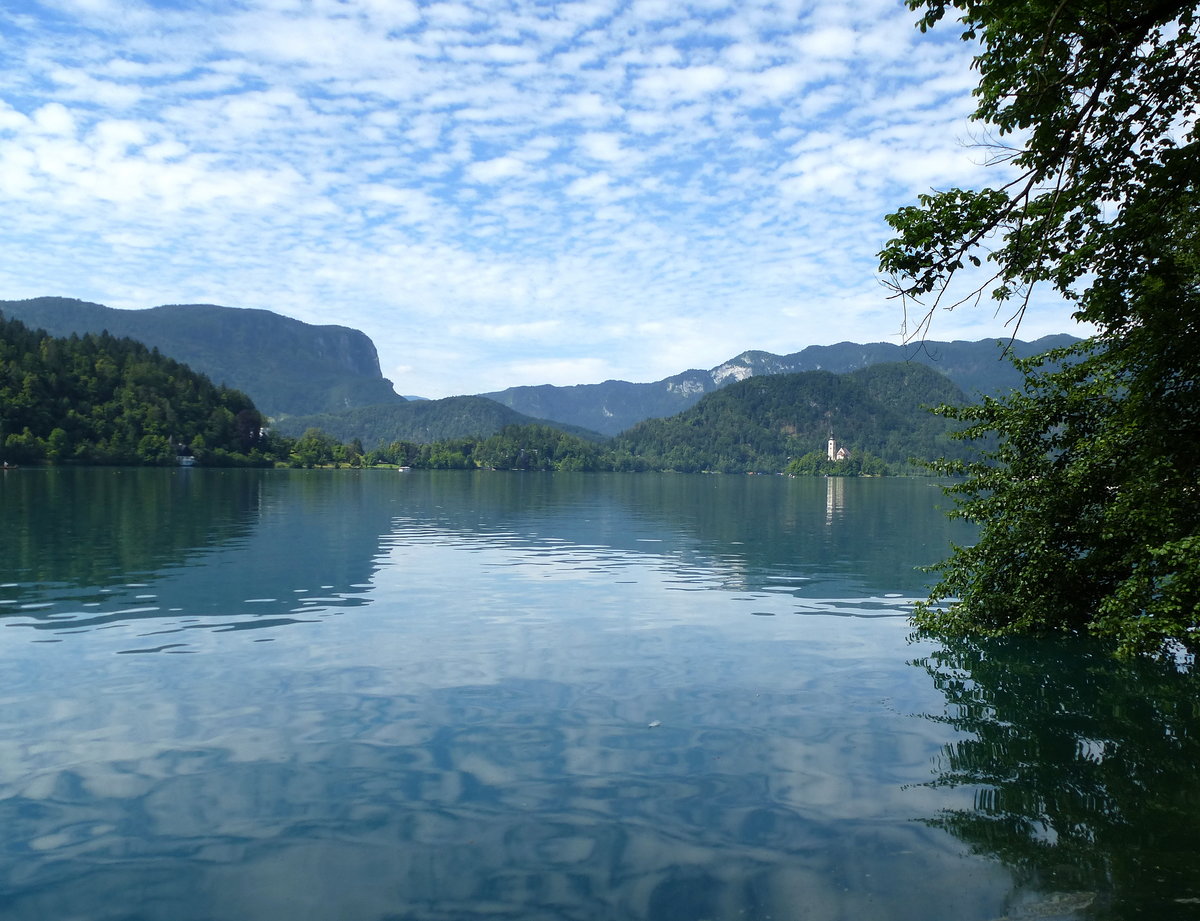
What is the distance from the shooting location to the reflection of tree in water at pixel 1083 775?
10.5 meters

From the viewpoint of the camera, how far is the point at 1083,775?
14.3 metres

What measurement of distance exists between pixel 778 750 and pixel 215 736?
11172 millimetres

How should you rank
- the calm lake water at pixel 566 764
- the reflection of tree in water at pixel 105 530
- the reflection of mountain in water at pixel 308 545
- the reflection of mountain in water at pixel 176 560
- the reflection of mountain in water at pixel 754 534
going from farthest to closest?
the reflection of mountain in water at pixel 754 534
the reflection of tree in water at pixel 105 530
the reflection of mountain in water at pixel 308 545
the reflection of mountain in water at pixel 176 560
the calm lake water at pixel 566 764

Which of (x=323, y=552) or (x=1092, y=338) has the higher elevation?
(x=1092, y=338)

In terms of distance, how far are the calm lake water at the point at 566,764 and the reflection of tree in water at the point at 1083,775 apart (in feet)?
0.24

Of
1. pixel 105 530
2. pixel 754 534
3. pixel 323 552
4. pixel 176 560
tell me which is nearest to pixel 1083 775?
pixel 176 560

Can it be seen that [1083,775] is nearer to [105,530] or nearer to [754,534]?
[754,534]

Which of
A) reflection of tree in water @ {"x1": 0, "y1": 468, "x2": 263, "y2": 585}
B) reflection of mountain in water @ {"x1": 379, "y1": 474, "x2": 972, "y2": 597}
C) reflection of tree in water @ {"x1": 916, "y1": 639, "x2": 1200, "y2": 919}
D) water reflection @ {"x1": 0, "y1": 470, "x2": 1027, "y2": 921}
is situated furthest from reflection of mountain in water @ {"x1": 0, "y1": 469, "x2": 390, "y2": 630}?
reflection of tree in water @ {"x1": 916, "y1": 639, "x2": 1200, "y2": 919}

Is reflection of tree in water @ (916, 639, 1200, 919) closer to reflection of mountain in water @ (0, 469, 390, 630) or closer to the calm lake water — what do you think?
the calm lake water

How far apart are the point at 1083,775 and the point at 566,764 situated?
30.9 ft

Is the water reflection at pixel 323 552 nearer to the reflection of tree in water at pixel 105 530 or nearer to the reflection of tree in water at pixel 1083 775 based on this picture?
the reflection of tree in water at pixel 105 530

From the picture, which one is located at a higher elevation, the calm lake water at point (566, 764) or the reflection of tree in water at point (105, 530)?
the reflection of tree in water at point (105, 530)

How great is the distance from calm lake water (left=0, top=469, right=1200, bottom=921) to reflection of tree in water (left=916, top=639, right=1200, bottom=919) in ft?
0.24

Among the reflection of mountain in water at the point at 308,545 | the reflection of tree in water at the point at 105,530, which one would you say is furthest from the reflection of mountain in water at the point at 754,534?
the reflection of tree in water at the point at 105,530
